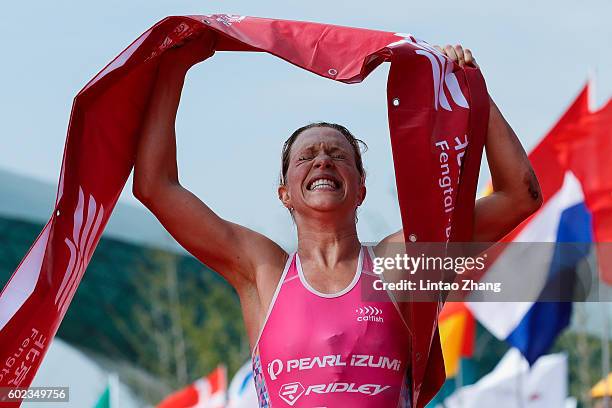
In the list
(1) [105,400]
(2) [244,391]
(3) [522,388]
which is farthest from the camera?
(3) [522,388]

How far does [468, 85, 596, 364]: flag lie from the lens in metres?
11.2

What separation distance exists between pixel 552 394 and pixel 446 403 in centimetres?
260

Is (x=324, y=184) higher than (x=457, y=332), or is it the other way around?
(x=457, y=332)

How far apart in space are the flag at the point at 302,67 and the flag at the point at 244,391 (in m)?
7.78

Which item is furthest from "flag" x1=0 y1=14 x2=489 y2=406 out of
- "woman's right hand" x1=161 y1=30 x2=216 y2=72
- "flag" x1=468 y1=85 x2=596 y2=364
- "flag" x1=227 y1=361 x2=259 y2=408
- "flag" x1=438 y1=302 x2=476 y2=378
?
"flag" x1=438 y1=302 x2=476 y2=378

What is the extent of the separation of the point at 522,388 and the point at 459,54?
10052 mm

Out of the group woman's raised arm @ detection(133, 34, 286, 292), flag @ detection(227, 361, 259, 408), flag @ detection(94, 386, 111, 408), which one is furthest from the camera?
flag @ detection(227, 361, 259, 408)

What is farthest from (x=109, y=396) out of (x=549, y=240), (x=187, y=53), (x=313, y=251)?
(x=313, y=251)

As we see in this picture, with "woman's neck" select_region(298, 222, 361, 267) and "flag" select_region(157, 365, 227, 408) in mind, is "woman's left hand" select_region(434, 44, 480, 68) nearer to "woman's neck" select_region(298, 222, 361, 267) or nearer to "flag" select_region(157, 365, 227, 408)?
"woman's neck" select_region(298, 222, 361, 267)

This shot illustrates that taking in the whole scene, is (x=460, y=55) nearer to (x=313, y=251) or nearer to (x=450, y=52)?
(x=450, y=52)

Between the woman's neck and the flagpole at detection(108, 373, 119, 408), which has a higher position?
the flagpole at detection(108, 373, 119, 408)

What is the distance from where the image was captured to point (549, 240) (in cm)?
1152

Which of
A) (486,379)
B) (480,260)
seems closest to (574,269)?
(486,379)

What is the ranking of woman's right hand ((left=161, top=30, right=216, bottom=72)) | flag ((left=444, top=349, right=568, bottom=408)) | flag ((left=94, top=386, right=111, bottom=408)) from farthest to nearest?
flag ((left=444, top=349, right=568, bottom=408)), flag ((left=94, top=386, right=111, bottom=408)), woman's right hand ((left=161, top=30, right=216, bottom=72))
